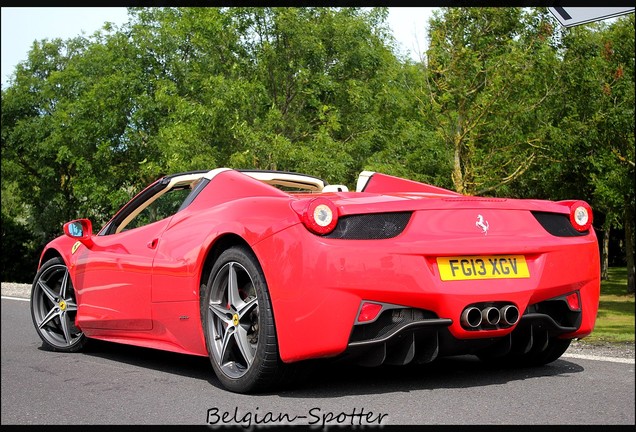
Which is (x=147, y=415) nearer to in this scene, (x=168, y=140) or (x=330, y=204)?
(x=330, y=204)

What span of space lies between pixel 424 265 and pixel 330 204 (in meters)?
0.54

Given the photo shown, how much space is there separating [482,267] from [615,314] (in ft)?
62.8

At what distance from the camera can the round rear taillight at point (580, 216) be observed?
4977 mm

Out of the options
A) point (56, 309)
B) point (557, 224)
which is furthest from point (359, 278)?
point (56, 309)

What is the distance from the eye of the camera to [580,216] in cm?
502

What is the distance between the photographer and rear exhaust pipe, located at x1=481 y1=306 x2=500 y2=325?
14.2 ft

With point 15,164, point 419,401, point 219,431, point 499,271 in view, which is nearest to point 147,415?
point 219,431

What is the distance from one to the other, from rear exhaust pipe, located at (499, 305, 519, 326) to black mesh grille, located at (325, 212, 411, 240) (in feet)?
2.09

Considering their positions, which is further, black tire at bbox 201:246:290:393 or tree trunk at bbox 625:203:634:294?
tree trunk at bbox 625:203:634:294

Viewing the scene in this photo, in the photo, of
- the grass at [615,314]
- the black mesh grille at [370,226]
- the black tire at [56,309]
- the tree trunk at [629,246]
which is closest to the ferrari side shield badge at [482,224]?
the black mesh grille at [370,226]

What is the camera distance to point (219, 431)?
12.3 ft

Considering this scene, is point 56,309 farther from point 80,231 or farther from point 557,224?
point 557,224

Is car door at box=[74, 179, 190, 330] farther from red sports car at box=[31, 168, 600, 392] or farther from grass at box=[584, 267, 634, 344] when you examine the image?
grass at box=[584, 267, 634, 344]

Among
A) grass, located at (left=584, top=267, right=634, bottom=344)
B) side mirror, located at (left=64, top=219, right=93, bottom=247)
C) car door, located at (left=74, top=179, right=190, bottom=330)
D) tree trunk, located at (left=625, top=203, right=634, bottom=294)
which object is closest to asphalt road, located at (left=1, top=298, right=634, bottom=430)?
car door, located at (left=74, top=179, right=190, bottom=330)
